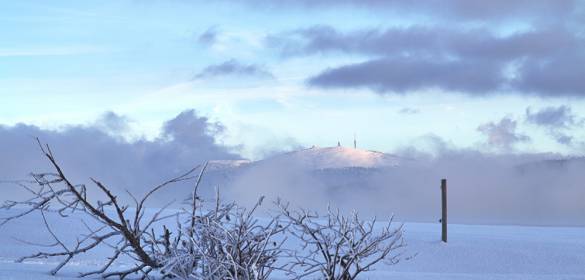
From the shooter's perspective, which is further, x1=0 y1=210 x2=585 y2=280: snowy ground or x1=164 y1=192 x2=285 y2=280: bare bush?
x1=0 y1=210 x2=585 y2=280: snowy ground

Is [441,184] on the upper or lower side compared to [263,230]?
upper

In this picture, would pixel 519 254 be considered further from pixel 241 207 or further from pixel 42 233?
pixel 241 207

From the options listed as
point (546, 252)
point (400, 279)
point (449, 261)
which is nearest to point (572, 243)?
point (546, 252)

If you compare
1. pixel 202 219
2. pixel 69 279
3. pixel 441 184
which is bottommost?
pixel 69 279

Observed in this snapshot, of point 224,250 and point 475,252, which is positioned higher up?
point 475,252

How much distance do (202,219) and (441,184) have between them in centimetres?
1256

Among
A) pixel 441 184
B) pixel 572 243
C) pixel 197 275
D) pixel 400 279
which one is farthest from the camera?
pixel 441 184

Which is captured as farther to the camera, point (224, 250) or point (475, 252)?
point (475, 252)

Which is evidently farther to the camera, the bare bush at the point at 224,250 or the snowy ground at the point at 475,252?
the snowy ground at the point at 475,252

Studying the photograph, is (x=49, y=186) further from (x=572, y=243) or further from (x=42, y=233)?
(x=572, y=243)

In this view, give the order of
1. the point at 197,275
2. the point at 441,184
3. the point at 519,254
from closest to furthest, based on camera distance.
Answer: the point at 197,275
the point at 519,254
the point at 441,184

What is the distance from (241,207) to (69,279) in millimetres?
1462

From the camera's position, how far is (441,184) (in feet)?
55.9

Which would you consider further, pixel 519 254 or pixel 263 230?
pixel 519 254
